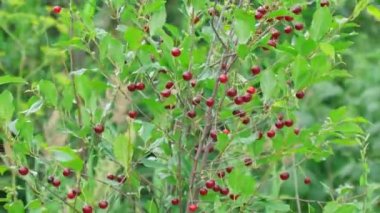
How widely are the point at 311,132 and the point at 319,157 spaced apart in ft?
0.45

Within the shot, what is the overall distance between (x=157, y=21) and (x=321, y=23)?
0.29m

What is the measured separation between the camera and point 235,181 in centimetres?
152

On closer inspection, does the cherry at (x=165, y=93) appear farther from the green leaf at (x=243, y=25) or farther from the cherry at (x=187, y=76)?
A: the green leaf at (x=243, y=25)

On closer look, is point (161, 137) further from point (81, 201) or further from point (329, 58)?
point (329, 58)

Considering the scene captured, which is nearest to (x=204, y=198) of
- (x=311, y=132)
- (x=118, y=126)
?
(x=311, y=132)

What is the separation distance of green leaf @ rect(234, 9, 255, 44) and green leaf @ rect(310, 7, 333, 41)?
12 cm

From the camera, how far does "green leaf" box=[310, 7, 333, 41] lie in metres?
1.50

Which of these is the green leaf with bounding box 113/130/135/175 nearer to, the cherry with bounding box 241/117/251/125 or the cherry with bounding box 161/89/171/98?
the cherry with bounding box 161/89/171/98

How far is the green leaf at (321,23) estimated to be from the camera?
59.2 inches

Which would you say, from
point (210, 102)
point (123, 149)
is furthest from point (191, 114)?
point (123, 149)

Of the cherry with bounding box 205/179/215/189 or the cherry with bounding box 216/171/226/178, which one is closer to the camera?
the cherry with bounding box 205/179/215/189

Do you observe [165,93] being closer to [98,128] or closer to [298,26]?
[98,128]

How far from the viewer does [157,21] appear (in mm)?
1541

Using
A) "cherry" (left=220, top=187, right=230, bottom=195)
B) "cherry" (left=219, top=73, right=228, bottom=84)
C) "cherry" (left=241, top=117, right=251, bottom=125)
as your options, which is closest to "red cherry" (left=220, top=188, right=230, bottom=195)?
"cherry" (left=220, top=187, right=230, bottom=195)
